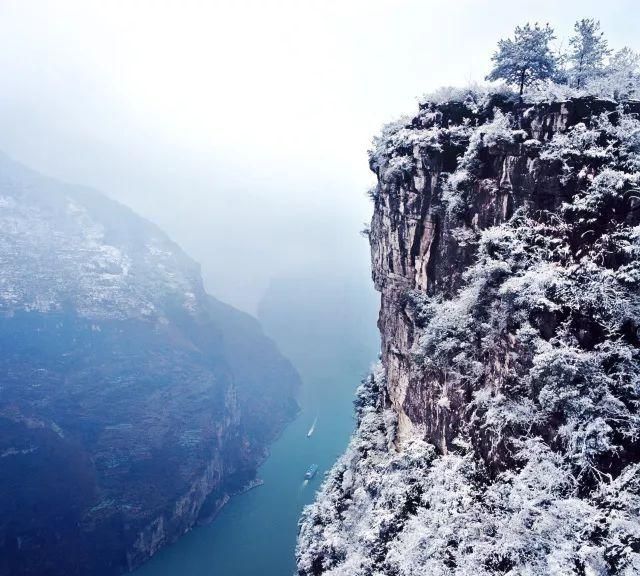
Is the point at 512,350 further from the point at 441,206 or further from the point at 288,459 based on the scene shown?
the point at 288,459

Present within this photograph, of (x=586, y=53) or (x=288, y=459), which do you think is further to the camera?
(x=288, y=459)

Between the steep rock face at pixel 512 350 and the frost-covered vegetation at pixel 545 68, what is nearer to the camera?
the steep rock face at pixel 512 350

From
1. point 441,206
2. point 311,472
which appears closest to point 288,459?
point 311,472

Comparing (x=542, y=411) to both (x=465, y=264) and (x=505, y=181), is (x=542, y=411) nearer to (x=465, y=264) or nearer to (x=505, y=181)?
(x=465, y=264)

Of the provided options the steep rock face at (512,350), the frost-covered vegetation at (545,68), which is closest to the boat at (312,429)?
the steep rock face at (512,350)

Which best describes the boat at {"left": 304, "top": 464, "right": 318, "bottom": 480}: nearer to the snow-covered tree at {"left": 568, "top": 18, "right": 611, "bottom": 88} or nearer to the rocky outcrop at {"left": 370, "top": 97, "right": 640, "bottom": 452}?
the rocky outcrop at {"left": 370, "top": 97, "right": 640, "bottom": 452}

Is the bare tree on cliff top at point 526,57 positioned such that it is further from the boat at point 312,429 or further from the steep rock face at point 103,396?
the boat at point 312,429
